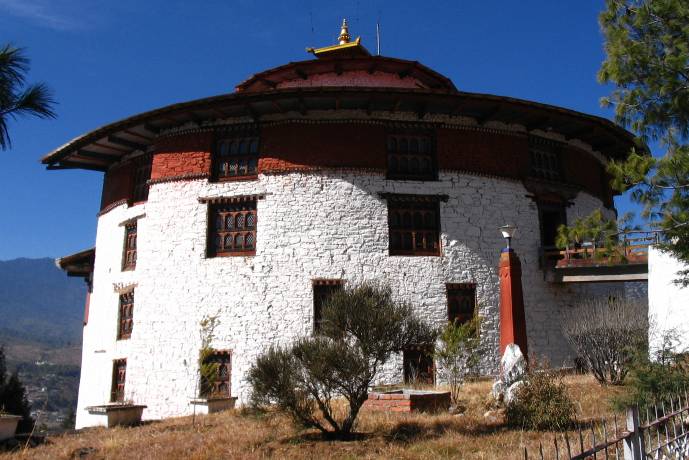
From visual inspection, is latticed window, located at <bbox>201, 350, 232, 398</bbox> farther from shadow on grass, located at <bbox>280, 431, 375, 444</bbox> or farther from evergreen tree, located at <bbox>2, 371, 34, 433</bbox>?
shadow on grass, located at <bbox>280, 431, 375, 444</bbox>

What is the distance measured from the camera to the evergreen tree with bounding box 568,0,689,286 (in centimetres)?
1057

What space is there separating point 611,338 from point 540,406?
5.62m

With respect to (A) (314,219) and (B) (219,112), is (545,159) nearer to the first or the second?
(A) (314,219)

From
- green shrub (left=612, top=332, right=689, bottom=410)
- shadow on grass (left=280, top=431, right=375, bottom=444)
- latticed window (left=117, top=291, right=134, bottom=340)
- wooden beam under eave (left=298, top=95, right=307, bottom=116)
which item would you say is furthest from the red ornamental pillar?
latticed window (left=117, top=291, right=134, bottom=340)

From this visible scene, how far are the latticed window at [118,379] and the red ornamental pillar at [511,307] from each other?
39.5 feet

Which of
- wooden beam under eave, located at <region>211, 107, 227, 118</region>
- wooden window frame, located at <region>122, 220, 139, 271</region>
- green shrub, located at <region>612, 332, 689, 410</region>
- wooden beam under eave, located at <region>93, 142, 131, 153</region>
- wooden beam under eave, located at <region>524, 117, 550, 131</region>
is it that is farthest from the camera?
wooden beam under eave, located at <region>93, 142, 131, 153</region>

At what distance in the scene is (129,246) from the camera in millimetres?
21688

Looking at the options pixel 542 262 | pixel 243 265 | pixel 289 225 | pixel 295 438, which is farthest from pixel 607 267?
pixel 295 438

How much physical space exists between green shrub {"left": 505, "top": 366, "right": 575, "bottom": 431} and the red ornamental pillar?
2510 mm

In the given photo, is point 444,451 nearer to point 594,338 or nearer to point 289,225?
point 594,338

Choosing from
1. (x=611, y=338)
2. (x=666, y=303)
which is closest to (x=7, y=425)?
(x=611, y=338)

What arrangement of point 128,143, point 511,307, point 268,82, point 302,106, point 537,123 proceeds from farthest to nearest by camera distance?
point 268,82
point 128,143
point 537,123
point 302,106
point 511,307

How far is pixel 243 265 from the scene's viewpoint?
742 inches

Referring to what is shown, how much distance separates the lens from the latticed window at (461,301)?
19.0 metres
